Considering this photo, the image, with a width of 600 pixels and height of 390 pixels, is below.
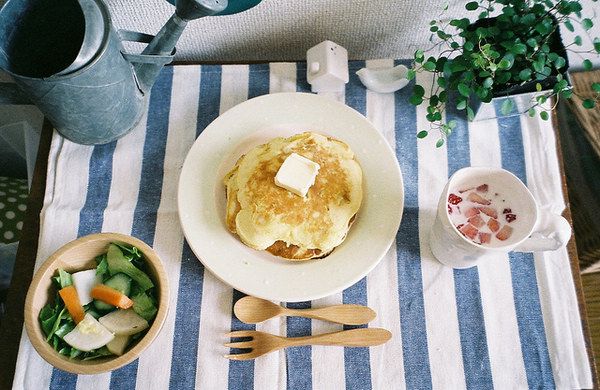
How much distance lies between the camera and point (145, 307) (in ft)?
3.07

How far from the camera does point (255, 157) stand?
3.34 feet

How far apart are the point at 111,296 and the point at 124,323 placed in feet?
0.20

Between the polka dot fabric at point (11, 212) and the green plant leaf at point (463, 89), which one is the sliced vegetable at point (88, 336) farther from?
the green plant leaf at point (463, 89)

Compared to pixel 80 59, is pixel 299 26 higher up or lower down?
higher up

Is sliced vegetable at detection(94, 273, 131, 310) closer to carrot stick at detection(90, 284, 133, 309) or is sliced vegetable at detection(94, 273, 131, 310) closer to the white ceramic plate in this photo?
carrot stick at detection(90, 284, 133, 309)

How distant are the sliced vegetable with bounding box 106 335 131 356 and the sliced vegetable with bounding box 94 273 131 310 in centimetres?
7

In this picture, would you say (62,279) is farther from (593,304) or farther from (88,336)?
(593,304)

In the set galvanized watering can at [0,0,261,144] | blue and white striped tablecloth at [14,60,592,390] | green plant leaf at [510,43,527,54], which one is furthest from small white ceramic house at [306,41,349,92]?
green plant leaf at [510,43,527,54]

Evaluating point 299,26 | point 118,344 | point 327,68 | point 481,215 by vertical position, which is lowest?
point 118,344

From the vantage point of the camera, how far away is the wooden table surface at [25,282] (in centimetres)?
101

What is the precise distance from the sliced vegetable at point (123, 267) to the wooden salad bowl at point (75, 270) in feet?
0.05

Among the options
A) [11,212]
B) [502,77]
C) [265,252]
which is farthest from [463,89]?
[11,212]

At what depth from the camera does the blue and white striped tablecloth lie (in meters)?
0.98

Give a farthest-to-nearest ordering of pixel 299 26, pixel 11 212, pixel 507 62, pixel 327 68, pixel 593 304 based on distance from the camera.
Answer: pixel 593 304 → pixel 11 212 → pixel 299 26 → pixel 327 68 → pixel 507 62
